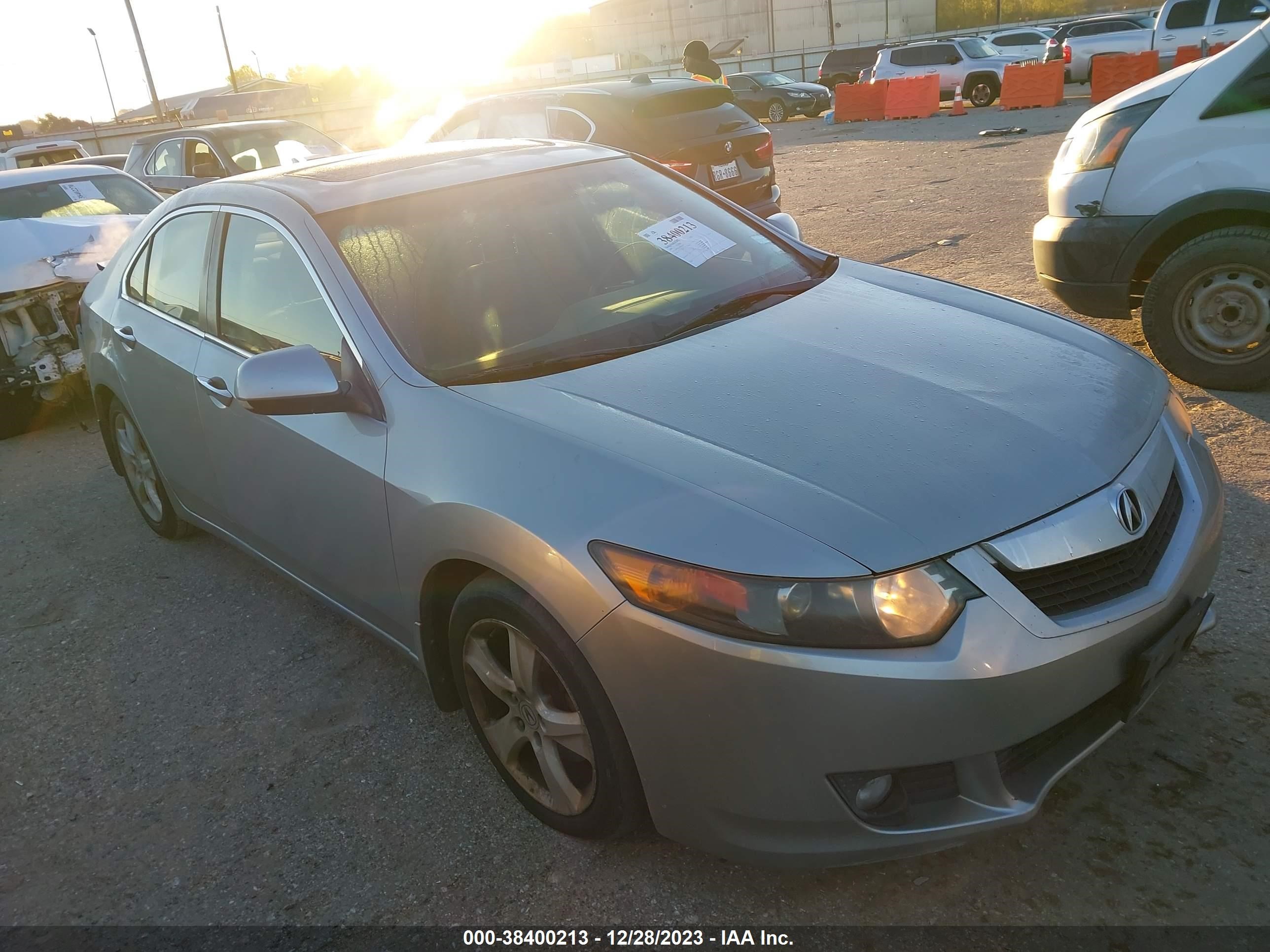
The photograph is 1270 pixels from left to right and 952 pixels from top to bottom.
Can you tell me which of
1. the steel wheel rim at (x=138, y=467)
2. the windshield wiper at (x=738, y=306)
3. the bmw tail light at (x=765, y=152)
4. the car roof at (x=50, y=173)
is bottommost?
the steel wheel rim at (x=138, y=467)

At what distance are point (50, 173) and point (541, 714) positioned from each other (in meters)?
7.68

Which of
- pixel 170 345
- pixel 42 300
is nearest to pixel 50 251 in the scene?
pixel 42 300

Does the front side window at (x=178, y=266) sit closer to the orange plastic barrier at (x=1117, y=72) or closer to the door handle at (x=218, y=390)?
the door handle at (x=218, y=390)

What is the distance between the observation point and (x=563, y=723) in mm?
2340

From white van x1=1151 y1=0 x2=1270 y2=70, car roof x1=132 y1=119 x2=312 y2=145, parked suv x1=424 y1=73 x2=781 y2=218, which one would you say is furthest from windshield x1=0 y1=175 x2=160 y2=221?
white van x1=1151 y1=0 x2=1270 y2=70

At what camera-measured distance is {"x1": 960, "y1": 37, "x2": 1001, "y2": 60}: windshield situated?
23.6m

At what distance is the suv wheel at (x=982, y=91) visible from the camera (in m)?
22.9

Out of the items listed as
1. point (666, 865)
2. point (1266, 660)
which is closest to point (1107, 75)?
point (1266, 660)

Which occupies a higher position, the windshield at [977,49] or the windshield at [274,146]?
the windshield at [274,146]

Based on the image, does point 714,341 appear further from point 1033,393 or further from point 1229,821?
point 1229,821

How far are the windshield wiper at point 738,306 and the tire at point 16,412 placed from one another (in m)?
5.75

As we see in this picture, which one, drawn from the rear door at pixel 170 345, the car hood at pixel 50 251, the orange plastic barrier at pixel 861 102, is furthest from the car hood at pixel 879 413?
the orange plastic barrier at pixel 861 102

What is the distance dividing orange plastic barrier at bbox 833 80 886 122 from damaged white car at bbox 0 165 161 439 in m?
18.8

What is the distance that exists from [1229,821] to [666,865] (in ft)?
4.21
